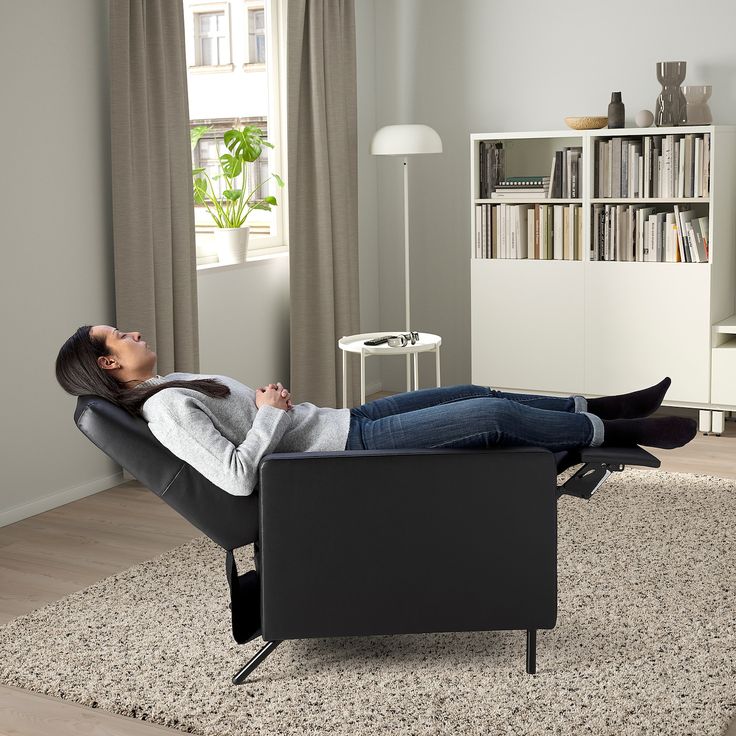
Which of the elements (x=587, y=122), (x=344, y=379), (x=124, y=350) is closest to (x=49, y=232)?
(x=124, y=350)

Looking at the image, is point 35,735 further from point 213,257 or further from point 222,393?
point 213,257

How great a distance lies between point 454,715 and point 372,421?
744 millimetres

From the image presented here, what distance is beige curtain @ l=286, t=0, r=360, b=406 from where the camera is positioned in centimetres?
483

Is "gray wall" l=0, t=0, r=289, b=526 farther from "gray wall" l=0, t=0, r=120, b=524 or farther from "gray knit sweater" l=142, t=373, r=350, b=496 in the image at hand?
"gray knit sweater" l=142, t=373, r=350, b=496

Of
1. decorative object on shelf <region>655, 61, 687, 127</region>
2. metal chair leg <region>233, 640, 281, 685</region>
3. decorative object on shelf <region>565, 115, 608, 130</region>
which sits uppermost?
decorative object on shelf <region>655, 61, 687, 127</region>

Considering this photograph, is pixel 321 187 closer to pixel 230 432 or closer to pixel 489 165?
pixel 489 165

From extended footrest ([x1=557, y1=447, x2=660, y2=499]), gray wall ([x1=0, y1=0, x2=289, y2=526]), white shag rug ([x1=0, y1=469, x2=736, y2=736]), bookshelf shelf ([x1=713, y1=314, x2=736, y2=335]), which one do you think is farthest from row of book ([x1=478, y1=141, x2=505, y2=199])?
extended footrest ([x1=557, y1=447, x2=660, y2=499])

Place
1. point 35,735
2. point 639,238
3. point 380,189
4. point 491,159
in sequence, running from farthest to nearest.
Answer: point 380,189 < point 491,159 < point 639,238 < point 35,735

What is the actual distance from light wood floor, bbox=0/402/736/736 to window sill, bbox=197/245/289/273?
1018mm

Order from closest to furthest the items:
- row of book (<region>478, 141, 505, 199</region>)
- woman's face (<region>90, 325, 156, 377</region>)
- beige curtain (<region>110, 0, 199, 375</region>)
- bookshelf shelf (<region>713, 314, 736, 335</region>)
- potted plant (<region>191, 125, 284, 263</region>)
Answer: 1. woman's face (<region>90, 325, 156, 377</region>)
2. beige curtain (<region>110, 0, 199, 375</region>)
3. potted plant (<region>191, 125, 284, 263</region>)
4. bookshelf shelf (<region>713, 314, 736, 335</region>)
5. row of book (<region>478, 141, 505, 199</region>)

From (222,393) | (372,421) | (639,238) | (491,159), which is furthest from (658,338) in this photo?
(222,393)

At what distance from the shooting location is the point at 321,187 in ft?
16.1

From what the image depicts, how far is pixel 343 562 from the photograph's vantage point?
7.68 ft

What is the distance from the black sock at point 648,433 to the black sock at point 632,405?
26cm
